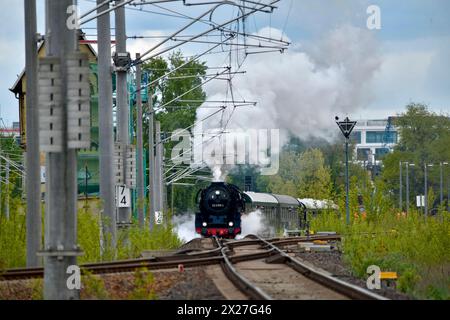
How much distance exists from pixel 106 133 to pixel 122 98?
3645mm

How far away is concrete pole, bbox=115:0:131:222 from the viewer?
32.3 meters

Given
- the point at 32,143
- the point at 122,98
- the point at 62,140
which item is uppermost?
the point at 122,98

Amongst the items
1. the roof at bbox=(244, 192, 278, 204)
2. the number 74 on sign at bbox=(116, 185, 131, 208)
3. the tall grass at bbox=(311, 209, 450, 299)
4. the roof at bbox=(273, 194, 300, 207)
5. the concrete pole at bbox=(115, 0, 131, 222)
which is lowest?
the tall grass at bbox=(311, 209, 450, 299)

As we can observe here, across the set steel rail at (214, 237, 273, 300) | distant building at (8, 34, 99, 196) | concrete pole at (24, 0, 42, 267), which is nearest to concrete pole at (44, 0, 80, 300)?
steel rail at (214, 237, 273, 300)

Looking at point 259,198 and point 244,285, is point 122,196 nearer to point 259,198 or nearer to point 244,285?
point 244,285

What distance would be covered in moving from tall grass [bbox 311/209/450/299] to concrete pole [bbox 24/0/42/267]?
6.70 metres

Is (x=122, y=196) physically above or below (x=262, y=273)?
above

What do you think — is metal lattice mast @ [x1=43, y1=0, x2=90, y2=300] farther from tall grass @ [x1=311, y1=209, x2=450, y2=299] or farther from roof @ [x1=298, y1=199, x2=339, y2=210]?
roof @ [x1=298, y1=199, x2=339, y2=210]

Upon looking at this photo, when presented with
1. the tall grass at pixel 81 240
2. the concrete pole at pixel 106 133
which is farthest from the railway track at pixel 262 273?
the concrete pole at pixel 106 133

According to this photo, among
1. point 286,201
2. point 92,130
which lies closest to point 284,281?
point 286,201

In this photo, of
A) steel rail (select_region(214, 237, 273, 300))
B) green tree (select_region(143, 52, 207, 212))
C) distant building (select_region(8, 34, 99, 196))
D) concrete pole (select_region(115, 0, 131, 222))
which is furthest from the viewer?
green tree (select_region(143, 52, 207, 212))

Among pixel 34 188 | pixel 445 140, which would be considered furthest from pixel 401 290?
pixel 445 140

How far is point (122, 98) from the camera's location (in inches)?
1277

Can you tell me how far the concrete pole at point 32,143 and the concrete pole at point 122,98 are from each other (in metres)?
6.92
